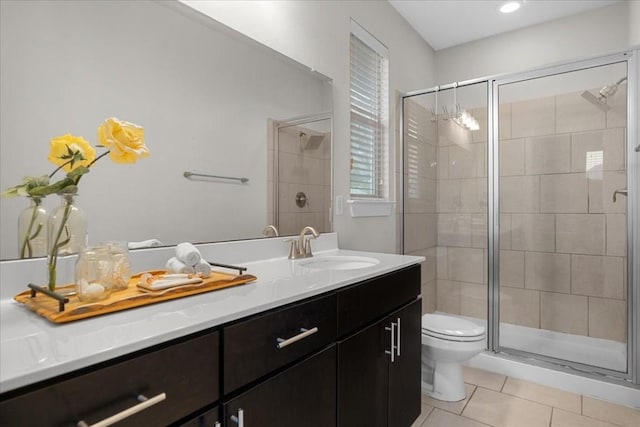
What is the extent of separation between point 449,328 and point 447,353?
178mm

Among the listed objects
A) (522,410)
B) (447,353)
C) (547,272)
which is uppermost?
(547,272)

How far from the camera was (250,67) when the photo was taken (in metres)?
1.58

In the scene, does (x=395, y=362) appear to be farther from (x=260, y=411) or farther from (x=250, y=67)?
(x=250, y=67)

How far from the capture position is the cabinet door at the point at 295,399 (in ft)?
2.76

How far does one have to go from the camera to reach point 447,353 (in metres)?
2.04

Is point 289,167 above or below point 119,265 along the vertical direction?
above

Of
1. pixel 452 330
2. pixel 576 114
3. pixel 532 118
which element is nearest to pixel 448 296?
pixel 452 330

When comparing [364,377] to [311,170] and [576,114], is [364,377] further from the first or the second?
[576,114]

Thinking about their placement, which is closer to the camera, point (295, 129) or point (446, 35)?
point (295, 129)

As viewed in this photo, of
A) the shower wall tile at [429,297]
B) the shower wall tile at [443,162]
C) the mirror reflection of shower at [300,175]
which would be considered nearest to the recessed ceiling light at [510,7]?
the shower wall tile at [443,162]

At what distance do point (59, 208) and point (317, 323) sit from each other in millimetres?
758

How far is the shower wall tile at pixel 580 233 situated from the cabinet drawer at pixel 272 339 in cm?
221

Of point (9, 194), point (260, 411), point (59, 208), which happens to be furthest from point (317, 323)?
point (9, 194)

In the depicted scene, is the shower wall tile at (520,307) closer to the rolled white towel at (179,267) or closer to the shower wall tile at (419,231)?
the shower wall tile at (419,231)
